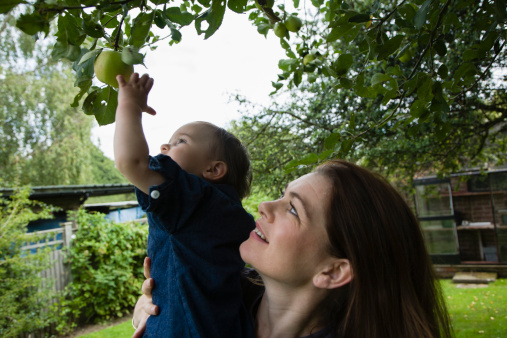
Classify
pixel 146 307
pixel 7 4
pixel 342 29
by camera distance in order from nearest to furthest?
pixel 7 4, pixel 146 307, pixel 342 29

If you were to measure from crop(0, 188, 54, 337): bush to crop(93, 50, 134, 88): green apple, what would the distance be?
4.82 meters

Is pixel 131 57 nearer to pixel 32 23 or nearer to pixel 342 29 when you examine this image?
pixel 32 23

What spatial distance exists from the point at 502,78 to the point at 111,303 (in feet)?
21.7

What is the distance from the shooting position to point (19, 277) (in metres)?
5.13

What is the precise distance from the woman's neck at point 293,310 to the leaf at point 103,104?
705 millimetres

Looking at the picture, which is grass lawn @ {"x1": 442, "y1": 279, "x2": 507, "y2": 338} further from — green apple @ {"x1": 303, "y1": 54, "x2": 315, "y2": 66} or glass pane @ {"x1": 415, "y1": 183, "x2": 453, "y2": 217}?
green apple @ {"x1": 303, "y1": 54, "x2": 315, "y2": 66}

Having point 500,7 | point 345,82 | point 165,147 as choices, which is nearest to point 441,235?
point 345,82

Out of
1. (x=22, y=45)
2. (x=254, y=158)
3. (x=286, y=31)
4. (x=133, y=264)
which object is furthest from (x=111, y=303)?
(x=22, y=45)

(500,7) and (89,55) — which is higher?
(500,7)

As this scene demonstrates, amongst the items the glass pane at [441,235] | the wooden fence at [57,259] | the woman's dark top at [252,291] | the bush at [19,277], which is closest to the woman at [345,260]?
the woman's dark top at [252,291]

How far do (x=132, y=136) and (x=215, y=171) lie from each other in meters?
0.45

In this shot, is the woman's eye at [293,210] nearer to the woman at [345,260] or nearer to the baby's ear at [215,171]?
the woman at [345,260]

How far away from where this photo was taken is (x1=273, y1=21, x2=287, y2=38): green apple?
6.00ft

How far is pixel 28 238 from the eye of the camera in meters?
5.31
